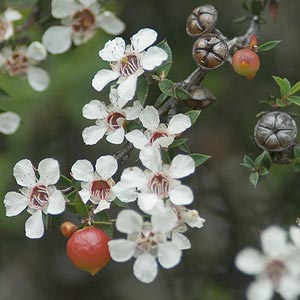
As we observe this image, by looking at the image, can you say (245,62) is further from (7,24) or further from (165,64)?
(7,24)

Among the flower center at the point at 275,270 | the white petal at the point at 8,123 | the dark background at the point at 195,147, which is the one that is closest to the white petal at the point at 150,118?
the flower center at the point at 275,270

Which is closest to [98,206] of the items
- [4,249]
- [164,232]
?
[164,232]

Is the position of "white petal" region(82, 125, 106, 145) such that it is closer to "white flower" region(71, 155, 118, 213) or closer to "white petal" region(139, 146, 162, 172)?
"white flower" region(71, 155, 118, 213)

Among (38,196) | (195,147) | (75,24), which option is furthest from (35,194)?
(195,147)

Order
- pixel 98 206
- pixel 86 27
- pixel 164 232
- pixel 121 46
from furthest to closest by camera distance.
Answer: pixel 86 27 < pixel 121 46 < pixel 98 206 < pixel 164 232

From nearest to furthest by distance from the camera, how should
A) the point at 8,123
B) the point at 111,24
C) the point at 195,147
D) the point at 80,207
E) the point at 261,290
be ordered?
1. the point at 261,290
2. the point at 80,207
3. the point at 8,123
4. the point at 111,24
5. the point at 195,147

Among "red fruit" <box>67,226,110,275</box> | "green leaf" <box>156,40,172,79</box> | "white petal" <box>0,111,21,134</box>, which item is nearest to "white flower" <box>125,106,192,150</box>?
"green leaf" <box>156,40,172,79</box>

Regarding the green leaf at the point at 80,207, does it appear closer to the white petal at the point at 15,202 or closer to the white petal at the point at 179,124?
the white petal at the point at 15,202

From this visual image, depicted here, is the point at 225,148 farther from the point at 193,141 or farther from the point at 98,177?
the point at 98,177
